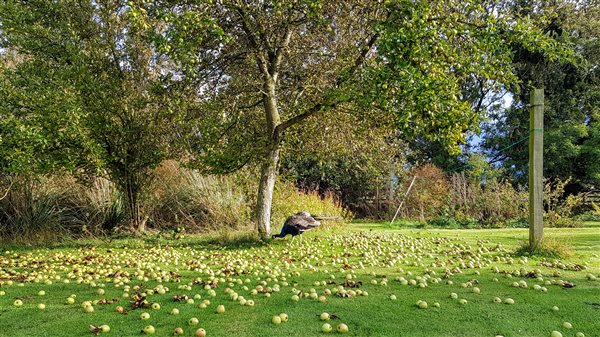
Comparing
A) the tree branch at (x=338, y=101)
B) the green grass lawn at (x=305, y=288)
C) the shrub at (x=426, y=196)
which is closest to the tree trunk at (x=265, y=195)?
the tree branch at (x=338, y=101)

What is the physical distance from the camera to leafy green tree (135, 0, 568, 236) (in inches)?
230

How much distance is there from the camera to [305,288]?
4.32m

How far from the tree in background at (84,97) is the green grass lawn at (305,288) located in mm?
1786

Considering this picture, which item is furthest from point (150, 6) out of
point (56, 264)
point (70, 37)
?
point (56, 264)

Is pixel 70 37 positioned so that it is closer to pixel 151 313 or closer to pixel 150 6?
pixel 150 6

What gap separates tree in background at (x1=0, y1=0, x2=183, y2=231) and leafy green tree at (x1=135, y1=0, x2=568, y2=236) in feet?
3.64

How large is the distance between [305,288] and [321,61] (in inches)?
208

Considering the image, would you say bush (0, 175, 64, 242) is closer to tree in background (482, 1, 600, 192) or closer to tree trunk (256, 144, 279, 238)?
tree trunk (256, 144, 279, 238)

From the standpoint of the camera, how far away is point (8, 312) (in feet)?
11.4

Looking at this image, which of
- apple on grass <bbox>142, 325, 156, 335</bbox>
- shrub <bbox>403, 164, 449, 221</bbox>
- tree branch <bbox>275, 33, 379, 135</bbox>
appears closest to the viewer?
apple on grass <bbox>142, 325, 156, 335</bbox>

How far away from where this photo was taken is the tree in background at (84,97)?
6.97 meters

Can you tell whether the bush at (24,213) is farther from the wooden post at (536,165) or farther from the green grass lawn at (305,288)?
the wooden post at (536,165)

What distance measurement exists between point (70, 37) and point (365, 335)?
24.6 ft

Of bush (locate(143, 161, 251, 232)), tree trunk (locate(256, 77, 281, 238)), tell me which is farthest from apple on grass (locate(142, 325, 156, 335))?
bush (locate(143, 161, 251, 232))
